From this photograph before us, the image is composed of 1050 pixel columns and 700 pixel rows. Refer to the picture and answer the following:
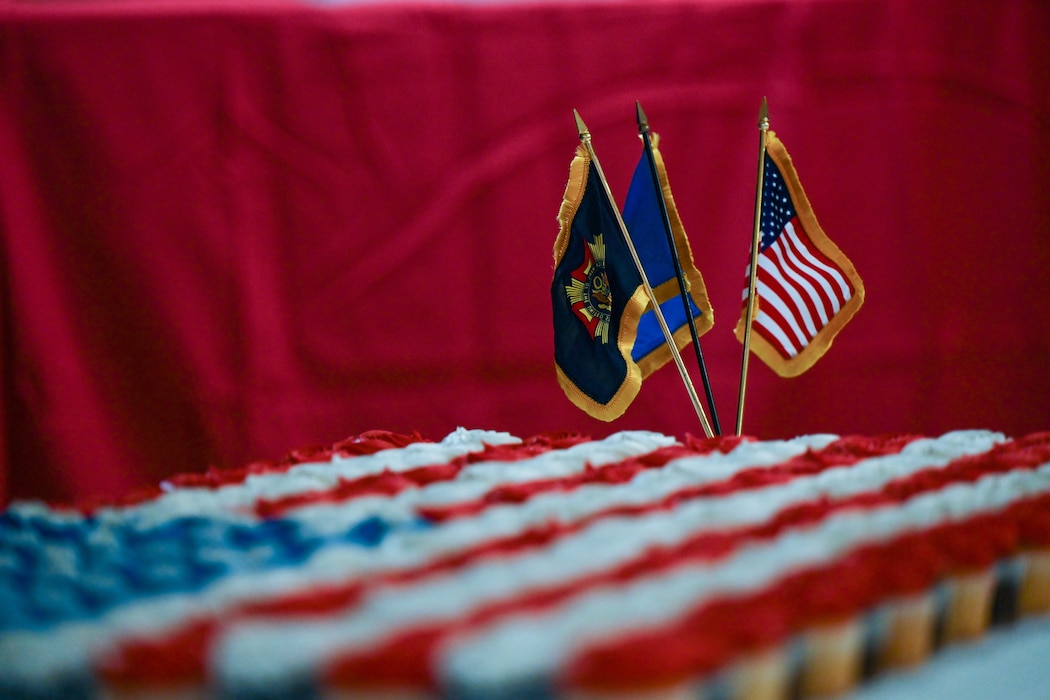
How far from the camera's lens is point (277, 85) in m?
2.37

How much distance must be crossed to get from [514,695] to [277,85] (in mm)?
2031

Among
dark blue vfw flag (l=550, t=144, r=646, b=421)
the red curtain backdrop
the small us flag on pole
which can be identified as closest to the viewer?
dark blue vfw flag (l=550, t=144, r=646, b=421)

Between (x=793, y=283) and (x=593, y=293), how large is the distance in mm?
384

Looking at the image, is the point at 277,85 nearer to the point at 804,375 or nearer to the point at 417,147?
the point at 417,147

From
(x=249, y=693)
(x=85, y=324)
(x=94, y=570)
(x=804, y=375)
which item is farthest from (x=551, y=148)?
(x=249, y=693)

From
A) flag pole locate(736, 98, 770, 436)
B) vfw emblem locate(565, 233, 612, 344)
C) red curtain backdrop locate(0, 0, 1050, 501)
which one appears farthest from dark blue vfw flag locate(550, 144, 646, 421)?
red curtain backdrop locate(0, 0, 1050, 501)

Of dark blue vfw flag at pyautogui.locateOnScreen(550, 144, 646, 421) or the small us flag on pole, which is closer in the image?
dark blue vfw flag at pyautogui.locateOnScreen(550, 144, 646, 421)

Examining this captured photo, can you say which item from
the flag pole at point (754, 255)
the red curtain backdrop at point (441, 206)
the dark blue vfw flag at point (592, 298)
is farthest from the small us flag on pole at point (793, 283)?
the red curtain backdrop at point (441, 206)

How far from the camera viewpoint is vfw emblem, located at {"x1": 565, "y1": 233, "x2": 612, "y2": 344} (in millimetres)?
1737

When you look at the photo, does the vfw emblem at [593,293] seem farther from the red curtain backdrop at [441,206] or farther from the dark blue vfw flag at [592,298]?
the red curtain backdrop at [441,206]

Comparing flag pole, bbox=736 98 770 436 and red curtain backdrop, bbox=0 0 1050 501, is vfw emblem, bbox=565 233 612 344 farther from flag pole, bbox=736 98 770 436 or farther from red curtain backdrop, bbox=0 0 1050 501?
red curtain backdrop, bbox=0 0 1050 501

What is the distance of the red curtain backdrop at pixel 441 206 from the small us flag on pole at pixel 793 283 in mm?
628

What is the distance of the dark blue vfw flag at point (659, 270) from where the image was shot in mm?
1763

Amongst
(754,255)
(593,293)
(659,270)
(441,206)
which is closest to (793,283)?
(754,255)
